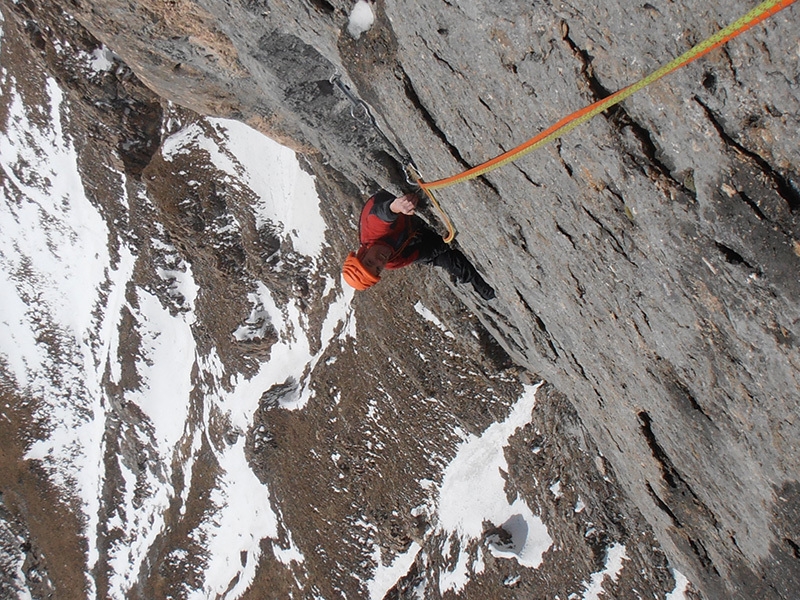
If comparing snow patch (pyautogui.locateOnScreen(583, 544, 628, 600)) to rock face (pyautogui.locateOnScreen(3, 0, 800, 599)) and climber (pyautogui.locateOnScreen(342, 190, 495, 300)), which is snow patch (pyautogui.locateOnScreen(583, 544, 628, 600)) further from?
climber (pyautogui.locateOnScreen(342, 190, 495, 300))

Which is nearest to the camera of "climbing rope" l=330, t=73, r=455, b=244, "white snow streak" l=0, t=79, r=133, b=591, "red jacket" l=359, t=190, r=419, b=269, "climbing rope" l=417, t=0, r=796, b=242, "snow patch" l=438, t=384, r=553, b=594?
"climbing rope" l=417, t=0, r=796, b=242

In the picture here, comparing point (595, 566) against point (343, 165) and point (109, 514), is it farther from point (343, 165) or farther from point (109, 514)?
point (109, 514)

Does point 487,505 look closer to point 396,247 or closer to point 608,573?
point 608,573

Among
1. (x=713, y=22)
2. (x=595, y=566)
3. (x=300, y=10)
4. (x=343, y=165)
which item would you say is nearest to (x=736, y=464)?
(x=713, y=22)

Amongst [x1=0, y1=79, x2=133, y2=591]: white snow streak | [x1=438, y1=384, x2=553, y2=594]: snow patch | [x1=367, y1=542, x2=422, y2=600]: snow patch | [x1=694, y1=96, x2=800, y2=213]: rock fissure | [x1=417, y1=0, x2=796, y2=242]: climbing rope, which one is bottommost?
[x1=367, y1=542, x2=422, y2=600]: snow patch

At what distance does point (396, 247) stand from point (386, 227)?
1.12ft

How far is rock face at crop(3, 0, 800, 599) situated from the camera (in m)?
2.86

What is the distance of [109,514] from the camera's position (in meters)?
22.8

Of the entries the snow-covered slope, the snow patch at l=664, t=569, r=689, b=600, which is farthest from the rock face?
the snow-covered slope

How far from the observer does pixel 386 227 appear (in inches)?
291

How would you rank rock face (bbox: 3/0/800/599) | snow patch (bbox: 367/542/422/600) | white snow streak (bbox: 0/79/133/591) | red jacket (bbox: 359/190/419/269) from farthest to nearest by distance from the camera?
white snow streak (bbox: 0/79/133/591) → snow patch (bbox: 367/542/422/600) → red jacket (bbox: 359/190/419/269) → rock face (bbox: 3/0/800/599)

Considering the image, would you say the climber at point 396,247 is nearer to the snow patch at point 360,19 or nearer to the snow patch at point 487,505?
the snow patch at point 360,19

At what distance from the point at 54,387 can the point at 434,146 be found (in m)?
24.4

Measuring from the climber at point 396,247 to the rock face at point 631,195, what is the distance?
26.4 inches
